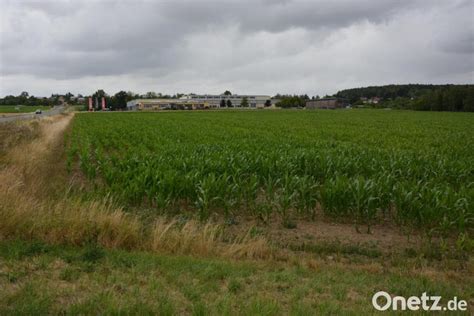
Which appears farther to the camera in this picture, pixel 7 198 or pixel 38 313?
pixel 7 198

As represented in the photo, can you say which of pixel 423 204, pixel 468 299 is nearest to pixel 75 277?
pixel 468 299

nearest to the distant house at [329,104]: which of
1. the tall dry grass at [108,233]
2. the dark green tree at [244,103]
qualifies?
the dark green tree at [244,103]

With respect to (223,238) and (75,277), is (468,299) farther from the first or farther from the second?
(75,277)

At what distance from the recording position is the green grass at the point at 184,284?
14.0ft

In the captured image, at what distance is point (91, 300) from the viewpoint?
14.3ft

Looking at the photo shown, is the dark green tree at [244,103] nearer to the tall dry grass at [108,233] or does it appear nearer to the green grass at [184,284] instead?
the tall dry grass at [108,233]

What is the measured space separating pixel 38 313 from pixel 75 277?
3.56 ft

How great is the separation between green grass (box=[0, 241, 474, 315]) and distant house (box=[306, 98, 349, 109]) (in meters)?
171

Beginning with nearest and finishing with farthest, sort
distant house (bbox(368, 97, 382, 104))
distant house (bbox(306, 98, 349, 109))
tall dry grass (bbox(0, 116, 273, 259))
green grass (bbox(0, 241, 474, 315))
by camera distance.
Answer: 1. green grass (bbox(0, 241, 474, 315))
2. tall dry grass (bbox(0, 116, 273, 259))
3. distant house (bbox(368, 97, 382, 104))
4. distant house (bbox(306, 98, 349, 109))

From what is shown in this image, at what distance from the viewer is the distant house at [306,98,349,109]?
6855 inches

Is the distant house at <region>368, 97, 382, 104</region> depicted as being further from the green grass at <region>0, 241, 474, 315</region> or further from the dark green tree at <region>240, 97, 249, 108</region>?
the green grass at <region>0, 241, 474, 315</region>

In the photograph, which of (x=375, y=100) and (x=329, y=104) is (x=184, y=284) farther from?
(x=375, y=100)

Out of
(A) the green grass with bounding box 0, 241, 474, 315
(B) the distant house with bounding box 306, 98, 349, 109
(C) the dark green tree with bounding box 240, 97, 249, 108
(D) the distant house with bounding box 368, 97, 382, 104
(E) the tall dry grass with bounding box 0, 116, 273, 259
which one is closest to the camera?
(A) the green grass with bounding box 0, 241, 474, 315

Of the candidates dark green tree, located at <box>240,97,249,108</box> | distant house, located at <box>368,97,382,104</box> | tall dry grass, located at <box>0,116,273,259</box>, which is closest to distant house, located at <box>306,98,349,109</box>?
distant house, located at <box>368,97,382,104</box>
